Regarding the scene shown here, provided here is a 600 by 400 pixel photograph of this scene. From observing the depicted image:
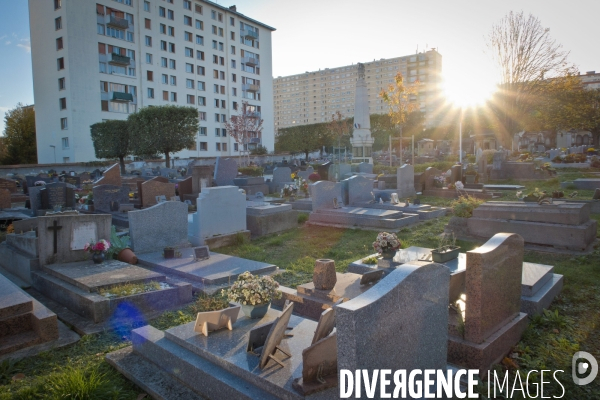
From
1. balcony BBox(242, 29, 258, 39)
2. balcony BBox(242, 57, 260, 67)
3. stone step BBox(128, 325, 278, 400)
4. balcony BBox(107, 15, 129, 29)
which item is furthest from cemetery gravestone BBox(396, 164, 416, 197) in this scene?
balcony BBox(242, 29, 258, 39)

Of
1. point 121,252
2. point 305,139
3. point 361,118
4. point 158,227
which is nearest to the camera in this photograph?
point 121,252

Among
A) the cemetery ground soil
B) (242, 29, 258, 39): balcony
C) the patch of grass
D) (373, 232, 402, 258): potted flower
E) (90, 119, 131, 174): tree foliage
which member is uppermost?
(242, 29, 258, 39): balcony

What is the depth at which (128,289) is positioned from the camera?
5766 millimetres

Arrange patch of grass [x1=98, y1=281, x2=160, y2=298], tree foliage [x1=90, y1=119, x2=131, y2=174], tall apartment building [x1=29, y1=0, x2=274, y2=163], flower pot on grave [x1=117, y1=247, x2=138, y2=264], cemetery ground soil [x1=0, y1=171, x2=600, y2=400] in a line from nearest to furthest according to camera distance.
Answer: cemetery ground soil [x1=0, y1=171, x2=600, y2=400] < patch of grass [x1=98, y1=281, x2=160, y2=298] < flower pot on grave [x1=117, y1=247, x2=138, y2=264] < tree foliage [x1=90, y1=119, x2=131, y2=174] < tall apartment building [x1=29, y1=0, x2=274, y2=163]

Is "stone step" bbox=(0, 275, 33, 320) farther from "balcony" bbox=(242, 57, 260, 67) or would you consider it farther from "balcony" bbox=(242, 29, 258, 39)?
"balcony" bbox=(242, 29, 258, 39)

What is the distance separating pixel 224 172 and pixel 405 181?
788cm

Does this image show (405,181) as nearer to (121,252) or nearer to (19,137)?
(121,252)

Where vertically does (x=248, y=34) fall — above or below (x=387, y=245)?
above

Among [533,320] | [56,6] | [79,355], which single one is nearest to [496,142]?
[533,320]

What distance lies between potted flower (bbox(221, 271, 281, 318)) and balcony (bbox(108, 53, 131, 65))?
48.6m

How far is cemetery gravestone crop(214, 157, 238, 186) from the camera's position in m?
18.4

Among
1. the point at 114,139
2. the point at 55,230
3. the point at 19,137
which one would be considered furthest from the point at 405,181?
the point at 19,137

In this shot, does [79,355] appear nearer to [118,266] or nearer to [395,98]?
[118,266]

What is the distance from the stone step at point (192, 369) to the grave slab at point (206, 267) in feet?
6.88
